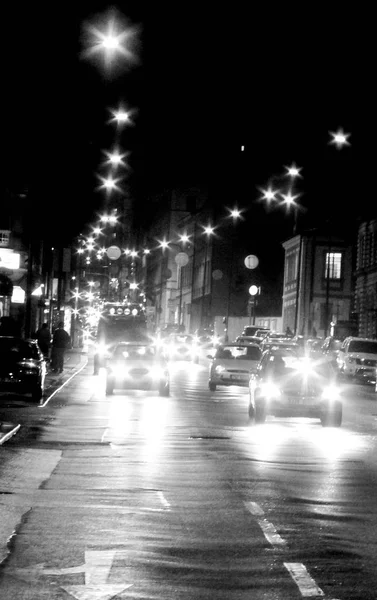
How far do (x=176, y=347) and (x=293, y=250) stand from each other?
3497cm

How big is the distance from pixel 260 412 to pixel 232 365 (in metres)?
15.6

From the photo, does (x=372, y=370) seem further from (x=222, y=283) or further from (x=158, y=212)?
(x=158, y=212)

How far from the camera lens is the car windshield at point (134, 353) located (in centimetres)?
3931

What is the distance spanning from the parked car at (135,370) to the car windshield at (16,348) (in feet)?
14.4

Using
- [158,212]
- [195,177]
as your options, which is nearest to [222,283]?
[195,177]

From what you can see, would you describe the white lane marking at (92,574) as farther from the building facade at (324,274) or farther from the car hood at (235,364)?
the building facade at (324,274)

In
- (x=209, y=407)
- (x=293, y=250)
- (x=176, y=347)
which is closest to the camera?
(x=209, y=407)

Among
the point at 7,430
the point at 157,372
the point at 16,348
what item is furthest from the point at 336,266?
the point at 7,430

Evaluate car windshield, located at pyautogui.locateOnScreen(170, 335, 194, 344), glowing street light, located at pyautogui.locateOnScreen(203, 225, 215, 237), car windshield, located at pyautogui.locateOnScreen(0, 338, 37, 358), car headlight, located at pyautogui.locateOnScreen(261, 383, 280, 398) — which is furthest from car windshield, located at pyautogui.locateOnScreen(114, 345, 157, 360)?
glowing street light, located at pyautogui.locateOnScreen(203, 225, 215, 237)

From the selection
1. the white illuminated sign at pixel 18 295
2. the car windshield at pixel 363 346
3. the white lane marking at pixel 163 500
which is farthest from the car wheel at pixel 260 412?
the white illuminated sign at pixel 18 295

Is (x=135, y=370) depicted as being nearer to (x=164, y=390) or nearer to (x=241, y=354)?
(x=164, y=390)

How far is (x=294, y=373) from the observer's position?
2752 cm

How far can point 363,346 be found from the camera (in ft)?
186

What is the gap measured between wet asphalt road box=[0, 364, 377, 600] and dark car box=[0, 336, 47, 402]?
7.06 metres
